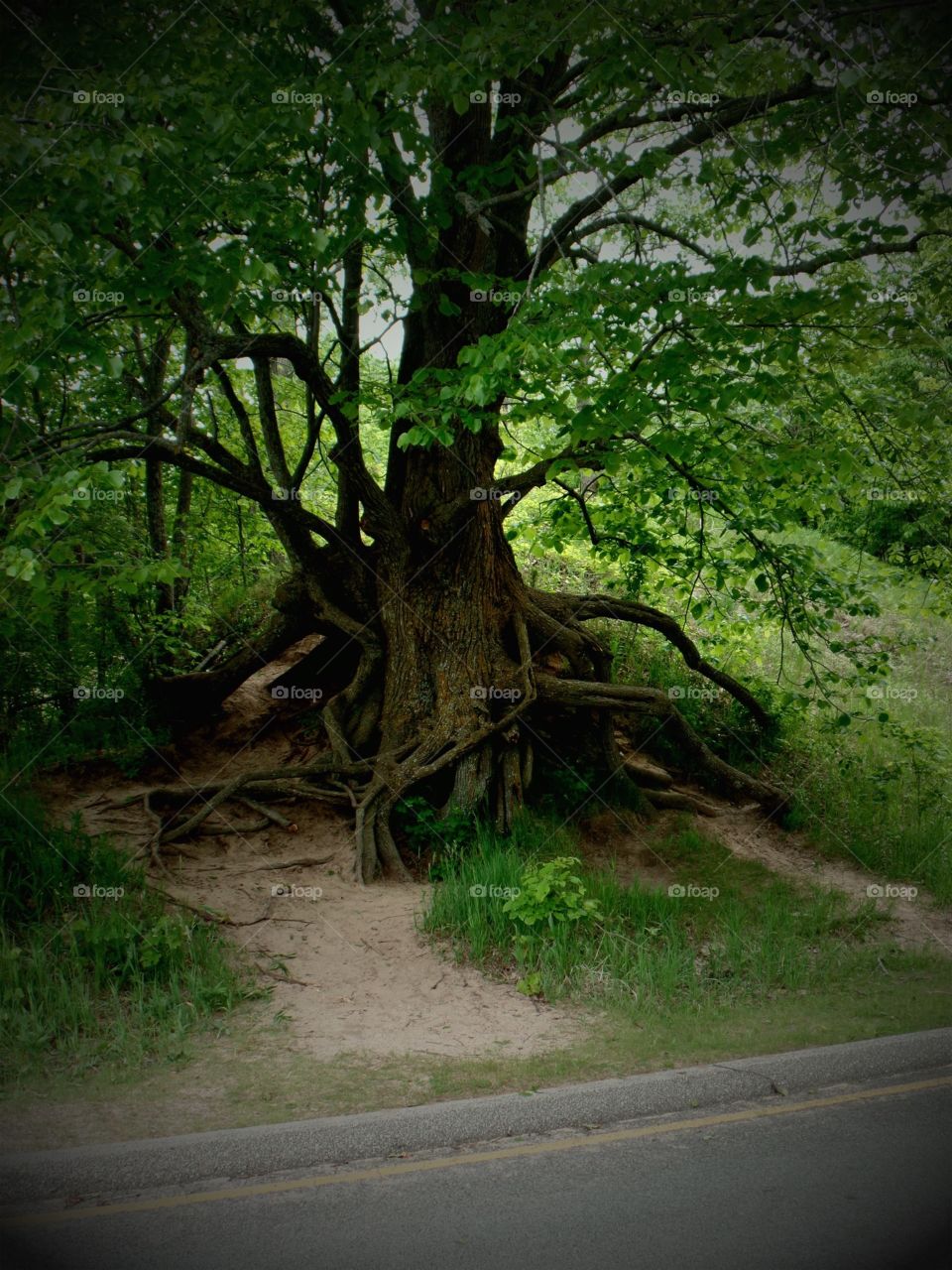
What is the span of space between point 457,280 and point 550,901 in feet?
19.8

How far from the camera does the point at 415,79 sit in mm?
6680

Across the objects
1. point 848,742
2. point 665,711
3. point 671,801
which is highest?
point 665,711

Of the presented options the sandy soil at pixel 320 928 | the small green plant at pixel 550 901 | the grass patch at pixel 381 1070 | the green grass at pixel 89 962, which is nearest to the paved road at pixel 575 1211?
the grass patch at pixel 381 1070

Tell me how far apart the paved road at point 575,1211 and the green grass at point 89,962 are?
1.67 m

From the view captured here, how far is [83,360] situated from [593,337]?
5655mm

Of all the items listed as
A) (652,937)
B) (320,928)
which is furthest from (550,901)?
(320,928)

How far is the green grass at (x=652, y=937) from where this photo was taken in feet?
22.5

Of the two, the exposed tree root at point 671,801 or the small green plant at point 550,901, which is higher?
the exposed tree root at point 671,801

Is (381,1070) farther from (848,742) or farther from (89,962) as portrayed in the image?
(848,742)

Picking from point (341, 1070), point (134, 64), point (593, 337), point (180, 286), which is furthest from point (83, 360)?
point (341, 1070)

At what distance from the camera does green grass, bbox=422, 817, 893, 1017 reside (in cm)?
687

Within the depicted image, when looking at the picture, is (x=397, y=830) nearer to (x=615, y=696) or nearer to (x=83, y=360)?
(x=615, y=696)

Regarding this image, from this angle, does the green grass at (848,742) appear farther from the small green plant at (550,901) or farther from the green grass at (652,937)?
the small green plant at (550,901)

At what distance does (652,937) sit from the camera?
752cm
